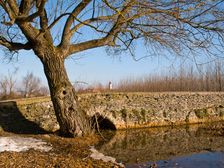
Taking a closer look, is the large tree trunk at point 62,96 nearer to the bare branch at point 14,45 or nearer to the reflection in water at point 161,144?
the bare branch at point 14,45

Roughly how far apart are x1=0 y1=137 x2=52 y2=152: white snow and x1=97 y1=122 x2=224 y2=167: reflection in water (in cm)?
172

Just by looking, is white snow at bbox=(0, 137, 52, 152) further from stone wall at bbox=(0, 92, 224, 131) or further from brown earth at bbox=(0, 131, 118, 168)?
stone wall at bbox=(0, 92, 224, 131)

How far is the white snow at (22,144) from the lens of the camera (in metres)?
8.54

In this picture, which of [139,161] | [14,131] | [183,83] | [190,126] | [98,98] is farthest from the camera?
[183,83]

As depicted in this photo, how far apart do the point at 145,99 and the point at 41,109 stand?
5.31 m

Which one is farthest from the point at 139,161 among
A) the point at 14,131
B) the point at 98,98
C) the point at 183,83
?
the point at 183,83

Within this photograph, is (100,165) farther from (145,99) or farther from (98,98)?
(145,99)

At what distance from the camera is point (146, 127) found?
15953 mm

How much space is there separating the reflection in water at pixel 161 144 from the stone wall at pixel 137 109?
85 cm

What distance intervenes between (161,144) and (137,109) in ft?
15.4

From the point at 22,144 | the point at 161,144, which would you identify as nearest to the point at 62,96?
the point at 22,144

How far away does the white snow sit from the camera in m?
8.54

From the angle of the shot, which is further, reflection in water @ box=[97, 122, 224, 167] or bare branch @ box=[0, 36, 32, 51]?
bare branch @ box=[0, 36, 32, 51]

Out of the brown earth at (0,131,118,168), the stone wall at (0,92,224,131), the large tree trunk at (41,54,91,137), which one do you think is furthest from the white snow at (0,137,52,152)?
the stone wall at (0,92,224,131)
